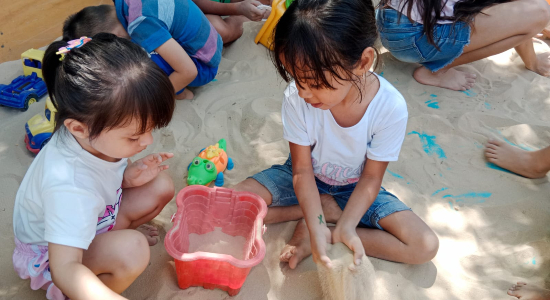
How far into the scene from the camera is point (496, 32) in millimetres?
2584

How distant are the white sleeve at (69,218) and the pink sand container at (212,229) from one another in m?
0.26

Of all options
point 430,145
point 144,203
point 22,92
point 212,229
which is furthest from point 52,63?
point 430,145

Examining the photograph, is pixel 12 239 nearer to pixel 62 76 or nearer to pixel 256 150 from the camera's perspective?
pixel 62 76

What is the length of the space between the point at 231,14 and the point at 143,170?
5.86 feet

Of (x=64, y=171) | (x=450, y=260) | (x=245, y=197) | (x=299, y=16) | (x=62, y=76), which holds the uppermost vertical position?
(x=299, y=16)

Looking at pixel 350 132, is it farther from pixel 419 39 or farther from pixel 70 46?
pixel 419 39

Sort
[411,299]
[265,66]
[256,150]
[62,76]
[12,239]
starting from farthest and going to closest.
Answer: [265,66] → [256,150] → [12,239] → [411,299] → [62,76]

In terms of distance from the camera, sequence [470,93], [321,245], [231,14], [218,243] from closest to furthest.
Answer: [321,245] < [218,243] < [470,93] < [231,14]

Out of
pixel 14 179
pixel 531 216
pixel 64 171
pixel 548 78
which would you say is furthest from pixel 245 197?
pixel 548 78

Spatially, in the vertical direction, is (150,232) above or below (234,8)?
below

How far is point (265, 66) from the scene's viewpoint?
2.79 meters

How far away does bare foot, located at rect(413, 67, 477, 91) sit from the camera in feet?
8.79

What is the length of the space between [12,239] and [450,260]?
5.61ft

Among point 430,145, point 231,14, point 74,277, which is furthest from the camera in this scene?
point 231,14
